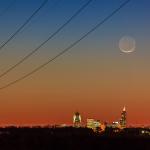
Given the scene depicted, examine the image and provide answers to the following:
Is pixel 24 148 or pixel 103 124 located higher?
pixel 103 124

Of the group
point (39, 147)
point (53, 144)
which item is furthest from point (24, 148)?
point (53, 144)

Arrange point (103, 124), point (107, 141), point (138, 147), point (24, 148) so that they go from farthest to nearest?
point (103, 124), point (107, 141), point (138, 147), point (24, 148)

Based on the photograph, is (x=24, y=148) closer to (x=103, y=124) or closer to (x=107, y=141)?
(x=107, y=141)

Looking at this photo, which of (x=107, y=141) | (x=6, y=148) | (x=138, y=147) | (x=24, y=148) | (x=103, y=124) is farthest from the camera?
(x=103, y=124)

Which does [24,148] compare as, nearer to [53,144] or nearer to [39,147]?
[39,147]

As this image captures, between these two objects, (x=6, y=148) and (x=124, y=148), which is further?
(x=124, y=148)

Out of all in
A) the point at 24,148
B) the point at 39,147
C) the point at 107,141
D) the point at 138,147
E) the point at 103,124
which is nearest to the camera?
the point at 24,148

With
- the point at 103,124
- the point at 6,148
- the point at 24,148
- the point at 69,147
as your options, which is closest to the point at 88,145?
the point at 69,147

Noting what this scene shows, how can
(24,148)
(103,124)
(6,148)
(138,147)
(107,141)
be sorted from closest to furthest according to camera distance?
(6,148), (24,148), (138,147), (107,141), (103,124)

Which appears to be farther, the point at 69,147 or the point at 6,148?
the point at 69,147
